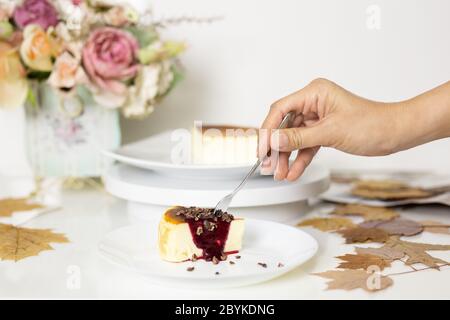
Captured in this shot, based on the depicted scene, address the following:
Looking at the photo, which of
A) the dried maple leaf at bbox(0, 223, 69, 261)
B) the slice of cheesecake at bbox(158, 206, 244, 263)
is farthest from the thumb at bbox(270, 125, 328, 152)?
the dried maple leaf at bbox(0, 223, 69, 261)

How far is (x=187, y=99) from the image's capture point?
180 centimetres

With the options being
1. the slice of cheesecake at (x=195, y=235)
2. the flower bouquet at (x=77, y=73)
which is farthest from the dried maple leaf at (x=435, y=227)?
the flower bouquet at (x=77, y=73)

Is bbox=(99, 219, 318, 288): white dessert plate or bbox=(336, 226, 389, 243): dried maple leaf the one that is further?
bbox=(336, 226, 389, 243): dried maple leaf

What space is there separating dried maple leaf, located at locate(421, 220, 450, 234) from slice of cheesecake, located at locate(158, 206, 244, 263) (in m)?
0.39

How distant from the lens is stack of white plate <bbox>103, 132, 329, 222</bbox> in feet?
3.90

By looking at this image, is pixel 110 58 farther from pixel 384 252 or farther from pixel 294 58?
pixel 384 252

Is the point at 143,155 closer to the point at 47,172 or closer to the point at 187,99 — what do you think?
the point at 47,172

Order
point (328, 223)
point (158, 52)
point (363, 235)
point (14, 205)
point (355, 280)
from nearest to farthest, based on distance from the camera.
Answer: point (355, 280) < point (363, 235) < point (328, 223) < point (14, 205) < point (158, 52)

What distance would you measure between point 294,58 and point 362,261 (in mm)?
868

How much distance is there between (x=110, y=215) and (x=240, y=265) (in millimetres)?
424

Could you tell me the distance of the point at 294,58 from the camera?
1749 mm

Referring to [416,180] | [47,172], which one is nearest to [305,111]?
[416,180]

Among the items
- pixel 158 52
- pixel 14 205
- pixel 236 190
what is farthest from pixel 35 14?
pixel 236 190

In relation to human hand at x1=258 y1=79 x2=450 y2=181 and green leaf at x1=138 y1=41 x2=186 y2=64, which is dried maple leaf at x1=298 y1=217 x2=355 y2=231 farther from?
green leaf at x1=138 y1=41 x2=186 y2=64
